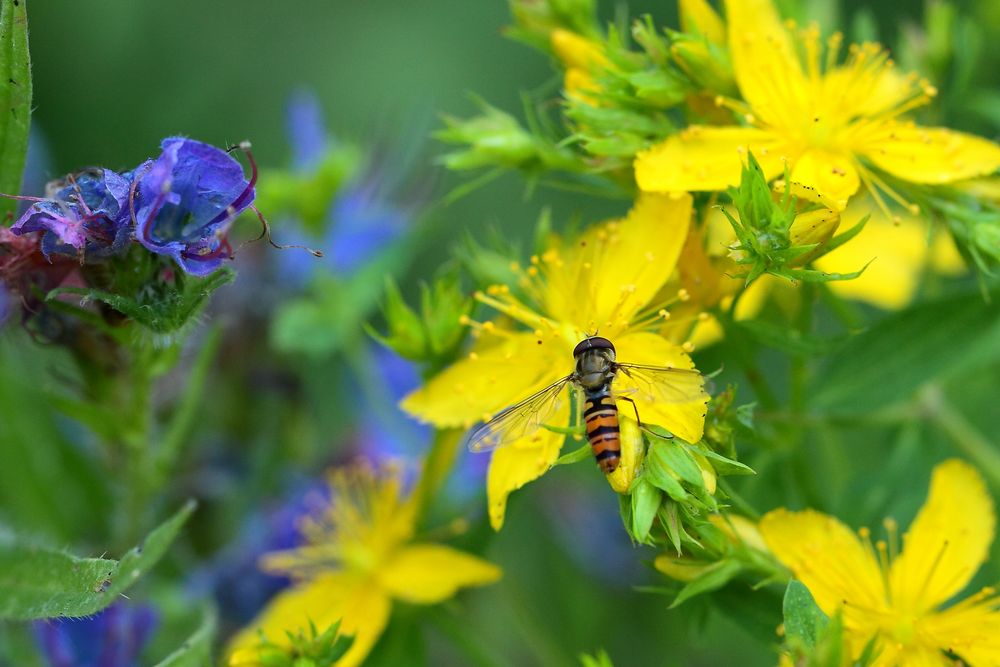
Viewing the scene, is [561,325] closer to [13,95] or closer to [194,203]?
[194,203]

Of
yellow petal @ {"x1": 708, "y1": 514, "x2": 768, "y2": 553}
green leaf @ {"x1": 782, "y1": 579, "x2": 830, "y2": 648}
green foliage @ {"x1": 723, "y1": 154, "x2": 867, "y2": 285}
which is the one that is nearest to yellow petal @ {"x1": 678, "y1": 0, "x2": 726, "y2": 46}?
green foliage @ {"x1": 723, "y1": 154, "x2": 867, "y2": 285}

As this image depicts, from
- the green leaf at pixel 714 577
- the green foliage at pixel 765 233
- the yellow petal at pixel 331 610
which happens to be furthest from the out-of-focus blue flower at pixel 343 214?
the green leaf at pixel 714 577

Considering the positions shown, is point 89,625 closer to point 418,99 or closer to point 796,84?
point 796,84

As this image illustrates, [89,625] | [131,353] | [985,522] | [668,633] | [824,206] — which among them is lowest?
[668,633]

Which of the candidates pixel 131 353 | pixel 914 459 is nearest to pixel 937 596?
pixel 914 459

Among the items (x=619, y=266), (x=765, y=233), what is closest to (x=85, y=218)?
(x=619, y=266)

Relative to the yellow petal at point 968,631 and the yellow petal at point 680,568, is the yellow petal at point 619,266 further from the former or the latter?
the yellow petal at point 968,631

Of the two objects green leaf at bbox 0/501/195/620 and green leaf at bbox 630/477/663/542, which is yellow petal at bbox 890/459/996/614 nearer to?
green leaf at bbox 630/477/663/542
